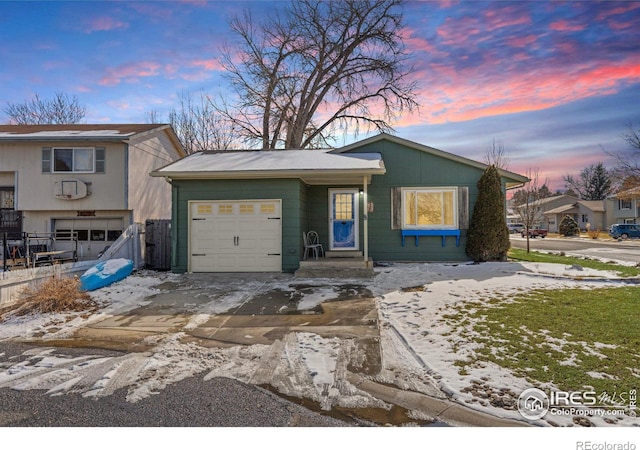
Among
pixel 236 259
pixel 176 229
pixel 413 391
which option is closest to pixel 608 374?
pixel 413 391

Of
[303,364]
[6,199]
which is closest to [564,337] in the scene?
[303,364]

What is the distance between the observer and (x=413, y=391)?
3.21 metres

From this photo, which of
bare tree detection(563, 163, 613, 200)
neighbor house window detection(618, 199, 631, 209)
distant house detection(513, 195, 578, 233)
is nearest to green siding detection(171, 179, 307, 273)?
neighbor house window detection(618, 199, 631, 209)

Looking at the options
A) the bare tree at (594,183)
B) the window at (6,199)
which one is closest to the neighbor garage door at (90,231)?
the window at (6,199)

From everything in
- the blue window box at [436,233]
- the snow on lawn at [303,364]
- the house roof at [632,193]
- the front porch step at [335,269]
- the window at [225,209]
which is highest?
the house roof at [632,193]

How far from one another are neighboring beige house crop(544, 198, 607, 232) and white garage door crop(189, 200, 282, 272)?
145 feet

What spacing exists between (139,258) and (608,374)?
1130cm

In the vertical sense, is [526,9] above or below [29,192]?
above

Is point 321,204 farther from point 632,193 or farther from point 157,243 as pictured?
point 632,193

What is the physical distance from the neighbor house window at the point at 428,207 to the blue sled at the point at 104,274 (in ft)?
25.0

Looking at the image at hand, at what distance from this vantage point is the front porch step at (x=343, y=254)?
35.0 ft

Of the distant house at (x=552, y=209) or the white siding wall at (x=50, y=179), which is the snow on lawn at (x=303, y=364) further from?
the distant house at (x=552, y=209)

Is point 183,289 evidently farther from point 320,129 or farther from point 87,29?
point 320,129

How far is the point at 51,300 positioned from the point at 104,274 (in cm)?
199
